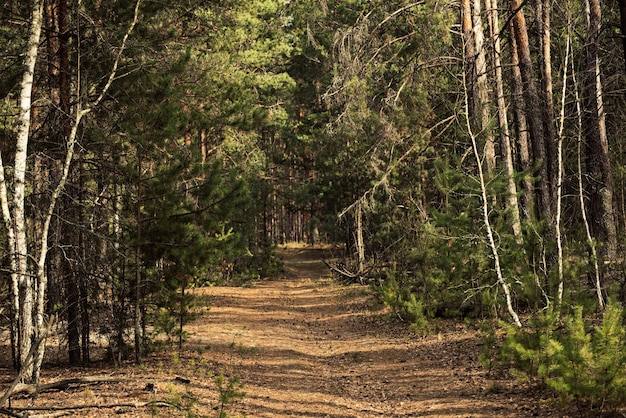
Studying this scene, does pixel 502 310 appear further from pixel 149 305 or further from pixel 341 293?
pixel 341 293

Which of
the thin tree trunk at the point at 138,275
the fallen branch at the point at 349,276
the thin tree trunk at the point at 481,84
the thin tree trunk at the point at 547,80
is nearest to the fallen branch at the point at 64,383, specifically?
the thin tree trunk at the point at 138,275

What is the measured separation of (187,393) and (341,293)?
48.7 feet

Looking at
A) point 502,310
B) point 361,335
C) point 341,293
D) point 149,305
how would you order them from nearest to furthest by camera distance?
point 149,305 → point 502,310 → point 361,335 → point 341,293

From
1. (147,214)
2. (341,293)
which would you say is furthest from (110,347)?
(341,293)

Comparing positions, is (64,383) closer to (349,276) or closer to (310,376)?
(310,376)

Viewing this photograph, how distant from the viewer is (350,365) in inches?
472

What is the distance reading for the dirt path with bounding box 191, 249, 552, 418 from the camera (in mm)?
8617

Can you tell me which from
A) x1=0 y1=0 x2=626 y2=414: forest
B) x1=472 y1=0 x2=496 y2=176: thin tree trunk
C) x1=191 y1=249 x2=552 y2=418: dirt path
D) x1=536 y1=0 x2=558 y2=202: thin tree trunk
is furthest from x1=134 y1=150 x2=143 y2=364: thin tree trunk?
x1=536 y1=0 x2=558 y2=202: thin tree trunk

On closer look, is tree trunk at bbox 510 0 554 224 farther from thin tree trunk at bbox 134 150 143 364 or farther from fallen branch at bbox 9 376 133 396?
fallen branch at bbox 9 376 133 396

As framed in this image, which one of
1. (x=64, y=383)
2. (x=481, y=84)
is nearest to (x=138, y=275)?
(x=64, y=383)

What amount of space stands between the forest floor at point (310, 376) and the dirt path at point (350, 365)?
0.08 ft

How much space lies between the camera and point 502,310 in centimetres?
1301

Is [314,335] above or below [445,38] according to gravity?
below

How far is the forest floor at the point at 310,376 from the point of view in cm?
812
